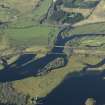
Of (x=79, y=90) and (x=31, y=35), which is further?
(x=31, y=35)

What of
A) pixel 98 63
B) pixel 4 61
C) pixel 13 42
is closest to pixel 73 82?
pixel 98 63

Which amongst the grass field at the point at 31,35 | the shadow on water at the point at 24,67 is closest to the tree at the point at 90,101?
the shadow on water at the point at 24,67

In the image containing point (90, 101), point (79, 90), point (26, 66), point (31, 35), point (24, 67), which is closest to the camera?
point (90, 101)

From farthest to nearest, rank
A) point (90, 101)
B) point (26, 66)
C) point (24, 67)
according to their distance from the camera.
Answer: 1. point (26, 66)
2. point (24, 67)
3. point (90, 101)

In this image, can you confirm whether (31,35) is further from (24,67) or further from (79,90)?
(79,90)

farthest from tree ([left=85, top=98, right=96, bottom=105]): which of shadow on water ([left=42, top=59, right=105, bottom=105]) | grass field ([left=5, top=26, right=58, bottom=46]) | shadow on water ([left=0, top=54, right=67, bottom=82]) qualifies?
grass field ([left=5, top=26, right=58, bottom=46])

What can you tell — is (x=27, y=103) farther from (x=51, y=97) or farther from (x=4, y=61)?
(x=4, y=61)

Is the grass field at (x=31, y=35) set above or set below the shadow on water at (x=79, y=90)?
above

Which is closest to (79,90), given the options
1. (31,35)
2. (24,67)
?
(24,67)

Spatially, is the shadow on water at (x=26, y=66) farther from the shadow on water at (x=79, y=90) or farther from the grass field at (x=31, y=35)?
the shadow on water at (x=79, y=90)

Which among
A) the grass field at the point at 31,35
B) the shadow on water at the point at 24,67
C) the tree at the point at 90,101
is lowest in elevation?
the tree at the point at 90,101
